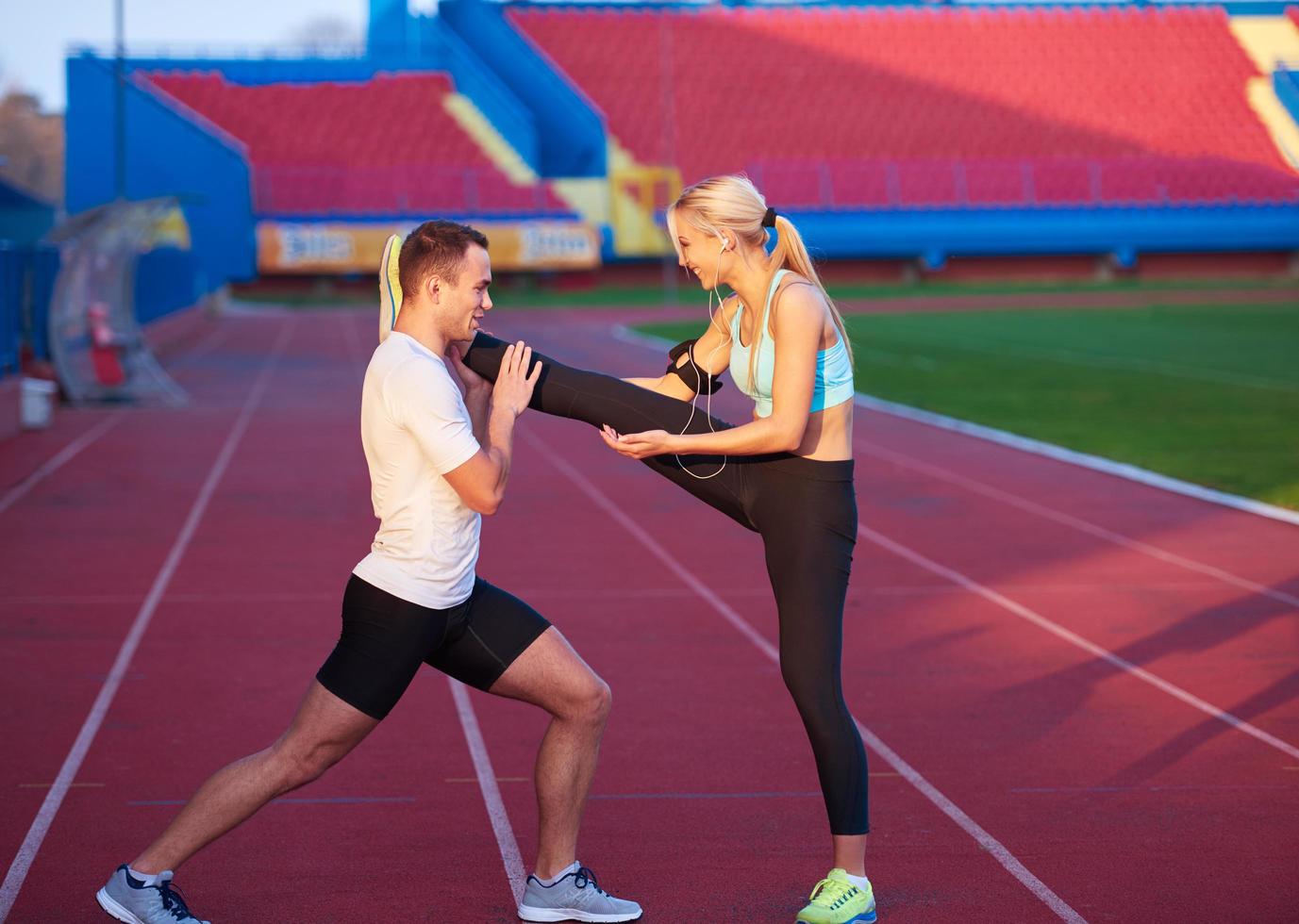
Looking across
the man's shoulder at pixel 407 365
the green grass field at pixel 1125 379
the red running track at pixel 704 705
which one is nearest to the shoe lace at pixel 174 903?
the red running track at pixel 704 705

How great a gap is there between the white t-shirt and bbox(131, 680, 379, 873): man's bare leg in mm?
341

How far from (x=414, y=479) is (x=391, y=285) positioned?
506mm

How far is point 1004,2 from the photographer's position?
6147 cm

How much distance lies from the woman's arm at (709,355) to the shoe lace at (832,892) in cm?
136

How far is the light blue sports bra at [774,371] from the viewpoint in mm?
4258

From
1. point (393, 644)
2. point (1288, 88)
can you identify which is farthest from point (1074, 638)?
point (1288, 88)

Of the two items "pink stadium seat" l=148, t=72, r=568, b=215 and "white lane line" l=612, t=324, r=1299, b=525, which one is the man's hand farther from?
"pink stadium seat" l=148, t=72, r=568, b=215

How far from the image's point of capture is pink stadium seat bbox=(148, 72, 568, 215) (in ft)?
153

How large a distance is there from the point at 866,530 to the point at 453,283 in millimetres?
7509

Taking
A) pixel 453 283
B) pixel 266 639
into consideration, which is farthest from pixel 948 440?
pixel 453 283

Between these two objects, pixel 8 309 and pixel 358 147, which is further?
pixel 358 147

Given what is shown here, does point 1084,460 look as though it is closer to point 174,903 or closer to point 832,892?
point 832,892

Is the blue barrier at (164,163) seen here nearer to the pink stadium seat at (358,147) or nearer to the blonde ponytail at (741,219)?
the pink stadium seat at (358,147)

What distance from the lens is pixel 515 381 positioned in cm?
416
